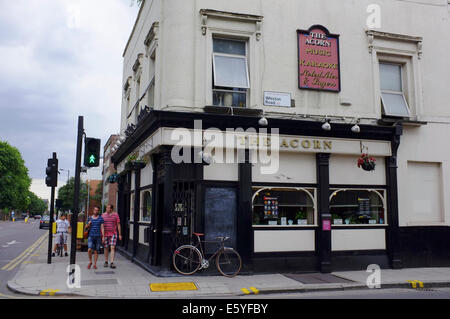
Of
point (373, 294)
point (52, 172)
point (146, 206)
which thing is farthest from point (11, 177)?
point (373, 294)

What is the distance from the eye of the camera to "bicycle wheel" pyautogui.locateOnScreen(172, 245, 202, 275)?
11.1 m

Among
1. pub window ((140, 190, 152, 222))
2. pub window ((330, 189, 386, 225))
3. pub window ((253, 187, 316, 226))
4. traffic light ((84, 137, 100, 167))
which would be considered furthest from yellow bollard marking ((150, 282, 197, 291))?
pub window ((330, 189, 386, 225))

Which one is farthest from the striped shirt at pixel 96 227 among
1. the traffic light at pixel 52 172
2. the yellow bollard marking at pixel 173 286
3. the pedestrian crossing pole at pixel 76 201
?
the yellow bollard marking at pixel 173 286

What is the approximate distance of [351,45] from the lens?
13.4 metres

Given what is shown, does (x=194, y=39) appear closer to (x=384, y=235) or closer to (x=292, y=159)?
(x=292, y=159)

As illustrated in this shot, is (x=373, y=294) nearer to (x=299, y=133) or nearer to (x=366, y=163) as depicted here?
(x=366, y=163)

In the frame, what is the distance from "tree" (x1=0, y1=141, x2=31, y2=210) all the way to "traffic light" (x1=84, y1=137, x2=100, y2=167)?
196ft

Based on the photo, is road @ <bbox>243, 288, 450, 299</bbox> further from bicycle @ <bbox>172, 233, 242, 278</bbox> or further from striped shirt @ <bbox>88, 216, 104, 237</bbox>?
striped shirt @ <bbox>88, 216, 104, 237</bbox>

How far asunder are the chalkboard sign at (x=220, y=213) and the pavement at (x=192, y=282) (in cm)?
118

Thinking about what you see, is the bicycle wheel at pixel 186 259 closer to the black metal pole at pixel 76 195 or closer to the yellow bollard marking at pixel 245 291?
the yellow bollard marking at pixel 245 291

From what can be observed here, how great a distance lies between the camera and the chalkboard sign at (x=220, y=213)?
11.7m
